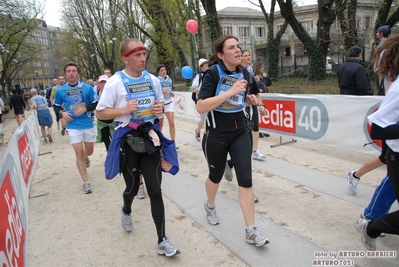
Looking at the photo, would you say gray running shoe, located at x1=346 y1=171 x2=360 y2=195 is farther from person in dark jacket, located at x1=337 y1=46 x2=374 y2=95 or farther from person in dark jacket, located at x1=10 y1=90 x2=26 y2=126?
person in dark jacket, located at x1=10 y1=90 x2=26 y2=126

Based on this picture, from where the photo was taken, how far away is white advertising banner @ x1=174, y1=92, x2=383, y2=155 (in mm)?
5347

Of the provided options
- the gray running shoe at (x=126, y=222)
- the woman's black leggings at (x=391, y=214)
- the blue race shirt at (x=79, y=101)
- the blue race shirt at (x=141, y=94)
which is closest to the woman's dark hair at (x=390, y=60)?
the woman's black leggings at (x=391, y=214)

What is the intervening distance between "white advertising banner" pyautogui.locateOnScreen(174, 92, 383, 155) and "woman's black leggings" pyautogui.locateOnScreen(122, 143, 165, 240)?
12.8 ft

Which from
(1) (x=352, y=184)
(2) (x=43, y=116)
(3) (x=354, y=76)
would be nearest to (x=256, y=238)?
(1) (x=352, y=184)

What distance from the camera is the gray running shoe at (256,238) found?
2936 mm

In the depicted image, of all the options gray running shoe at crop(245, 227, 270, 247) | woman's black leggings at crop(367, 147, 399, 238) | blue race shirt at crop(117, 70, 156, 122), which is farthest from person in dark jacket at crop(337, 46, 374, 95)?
blue race shirt at crop(117, 70, 156, 122)

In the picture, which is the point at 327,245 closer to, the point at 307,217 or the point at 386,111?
the point at 307,217

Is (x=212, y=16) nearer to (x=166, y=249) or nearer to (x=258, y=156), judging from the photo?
(x=258, y=156)

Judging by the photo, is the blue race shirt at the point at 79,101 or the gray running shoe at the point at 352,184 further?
the blue race shirt at the point at 79,101

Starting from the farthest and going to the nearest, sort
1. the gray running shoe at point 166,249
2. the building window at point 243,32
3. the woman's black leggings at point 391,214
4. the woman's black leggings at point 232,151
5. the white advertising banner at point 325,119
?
1. the building window at point 243,32
2. the white advertising banner at point 325,119
3. the woman's black leggings at point 232,151
4. the gray running shoe at point 166,249
5. the woman's black leggings at point 391,214

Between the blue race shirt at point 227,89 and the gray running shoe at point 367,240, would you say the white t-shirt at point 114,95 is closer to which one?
the blue race shirt at point 227,89

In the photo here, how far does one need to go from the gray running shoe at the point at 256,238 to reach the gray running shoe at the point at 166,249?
2.31ft

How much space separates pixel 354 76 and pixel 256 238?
13.2 feet

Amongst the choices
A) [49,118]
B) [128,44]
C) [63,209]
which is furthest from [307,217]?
[49,118]
